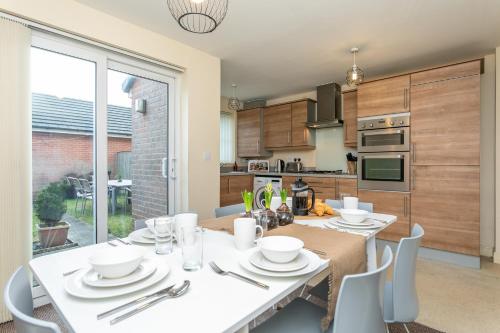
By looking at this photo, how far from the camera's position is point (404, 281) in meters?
1.23

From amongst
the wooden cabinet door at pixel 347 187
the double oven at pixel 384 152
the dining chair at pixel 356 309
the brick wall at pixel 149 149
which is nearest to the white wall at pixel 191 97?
the brick wall at pixel 149 149

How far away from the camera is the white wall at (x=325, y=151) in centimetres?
447

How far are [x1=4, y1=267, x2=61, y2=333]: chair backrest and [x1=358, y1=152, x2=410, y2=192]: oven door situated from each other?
353 centimetres

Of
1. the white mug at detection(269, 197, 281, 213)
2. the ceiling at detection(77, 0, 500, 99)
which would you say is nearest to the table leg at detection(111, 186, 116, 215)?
the ceiling at detection(77, 0, 500, 99)

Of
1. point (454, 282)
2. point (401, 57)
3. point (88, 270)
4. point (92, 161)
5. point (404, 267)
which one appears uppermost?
point (401, 57)

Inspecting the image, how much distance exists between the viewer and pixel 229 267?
96 centimetres

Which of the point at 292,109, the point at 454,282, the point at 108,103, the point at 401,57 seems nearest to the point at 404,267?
the point at 454,282

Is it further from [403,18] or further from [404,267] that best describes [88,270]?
[403,18]

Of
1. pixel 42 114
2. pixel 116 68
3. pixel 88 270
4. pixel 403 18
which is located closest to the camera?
pixel 88 270

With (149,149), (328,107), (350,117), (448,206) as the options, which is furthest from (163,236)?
(328,107)

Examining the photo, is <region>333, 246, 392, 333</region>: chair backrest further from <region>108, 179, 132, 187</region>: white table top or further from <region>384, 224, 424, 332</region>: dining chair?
<region>108, 179, 132, 187</region>: white table top

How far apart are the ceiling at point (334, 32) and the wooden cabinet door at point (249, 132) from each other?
4.64 ft

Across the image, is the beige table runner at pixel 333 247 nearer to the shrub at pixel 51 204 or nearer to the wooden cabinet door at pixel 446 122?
the shrub at pixel 51 204

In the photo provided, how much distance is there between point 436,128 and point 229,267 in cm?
314
